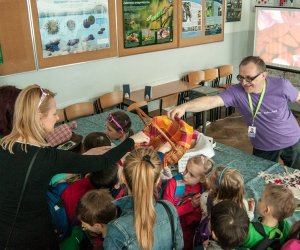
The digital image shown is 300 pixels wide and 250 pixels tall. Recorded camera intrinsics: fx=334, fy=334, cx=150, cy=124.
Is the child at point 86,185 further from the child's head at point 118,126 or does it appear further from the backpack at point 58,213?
the child's head at point 118,126

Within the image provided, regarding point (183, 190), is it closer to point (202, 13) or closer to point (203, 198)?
point (203, 198)

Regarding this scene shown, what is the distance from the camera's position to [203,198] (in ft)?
6.31

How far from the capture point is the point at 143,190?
4.73 ft

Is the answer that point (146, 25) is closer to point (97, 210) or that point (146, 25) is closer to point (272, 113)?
point (272, 113)

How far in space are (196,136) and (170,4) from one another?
3.52 metres

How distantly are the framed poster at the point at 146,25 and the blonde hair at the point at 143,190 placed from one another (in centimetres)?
387

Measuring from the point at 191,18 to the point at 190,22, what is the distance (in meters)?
0.07

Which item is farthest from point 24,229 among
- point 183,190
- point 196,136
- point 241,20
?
point 241,20

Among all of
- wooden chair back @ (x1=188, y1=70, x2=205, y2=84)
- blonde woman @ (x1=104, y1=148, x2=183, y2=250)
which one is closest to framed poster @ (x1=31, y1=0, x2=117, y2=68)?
wooden chair back @ (x1=188, y1=70, x2=205, y2=84)

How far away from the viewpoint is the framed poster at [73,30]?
4.23m

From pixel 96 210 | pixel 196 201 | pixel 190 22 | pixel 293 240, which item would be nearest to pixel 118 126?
pixel 196 201

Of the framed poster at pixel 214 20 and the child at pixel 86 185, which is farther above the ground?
the framed poster at pixel 214 20

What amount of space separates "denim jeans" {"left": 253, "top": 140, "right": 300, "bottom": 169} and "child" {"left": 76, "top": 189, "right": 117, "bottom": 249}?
172 cm

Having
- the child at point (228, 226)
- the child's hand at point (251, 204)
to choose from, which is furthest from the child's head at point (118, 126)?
the child at point (228, 226)
